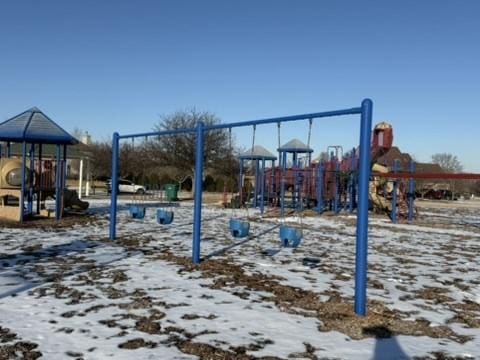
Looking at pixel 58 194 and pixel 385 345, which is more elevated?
pixel 58 194

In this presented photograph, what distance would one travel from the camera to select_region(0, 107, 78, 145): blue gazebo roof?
15500 mm

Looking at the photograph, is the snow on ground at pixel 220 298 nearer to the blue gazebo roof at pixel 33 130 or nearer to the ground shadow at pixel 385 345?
the ground shadow at pixel 385 345

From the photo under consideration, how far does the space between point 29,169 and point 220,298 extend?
1163cm

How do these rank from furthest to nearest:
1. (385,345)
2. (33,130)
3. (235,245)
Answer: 1. (33,130)
2. (235,245)
3. (385,345)

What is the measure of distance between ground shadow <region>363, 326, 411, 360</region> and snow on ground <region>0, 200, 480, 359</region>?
18 millimetres

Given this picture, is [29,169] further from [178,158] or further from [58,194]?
[178,158]

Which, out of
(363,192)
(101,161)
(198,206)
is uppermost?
(101,161)

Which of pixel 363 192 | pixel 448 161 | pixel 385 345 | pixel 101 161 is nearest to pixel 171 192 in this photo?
pixel 363 192

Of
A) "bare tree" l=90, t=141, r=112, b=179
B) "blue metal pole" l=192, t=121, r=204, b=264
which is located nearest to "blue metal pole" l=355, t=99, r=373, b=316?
"blue metal pole" l=192, t=121, r=204, b=264

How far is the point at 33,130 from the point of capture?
15.7 meters

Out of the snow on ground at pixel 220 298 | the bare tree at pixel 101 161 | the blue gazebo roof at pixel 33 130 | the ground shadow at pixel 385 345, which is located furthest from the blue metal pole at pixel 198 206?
the bare tree at pixel 101 161

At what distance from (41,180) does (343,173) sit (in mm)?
12963

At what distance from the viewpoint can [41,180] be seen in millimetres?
16688

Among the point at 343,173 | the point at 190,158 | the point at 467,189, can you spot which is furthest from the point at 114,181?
the point at 467,189
